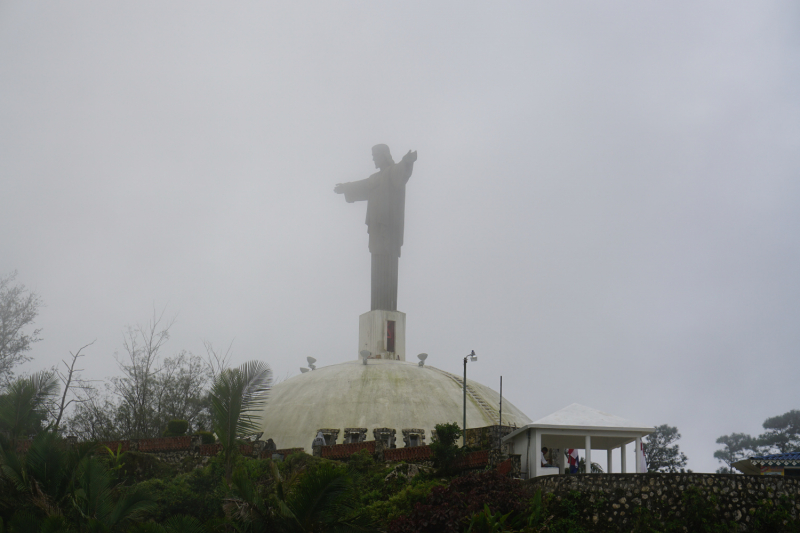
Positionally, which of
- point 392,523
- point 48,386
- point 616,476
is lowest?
point 392,523

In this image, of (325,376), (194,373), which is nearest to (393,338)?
(325,376)

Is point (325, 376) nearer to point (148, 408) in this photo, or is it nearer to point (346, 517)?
point (148, 408)

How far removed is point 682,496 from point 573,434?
3969 mm

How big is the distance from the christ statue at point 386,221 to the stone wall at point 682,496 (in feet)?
65.7

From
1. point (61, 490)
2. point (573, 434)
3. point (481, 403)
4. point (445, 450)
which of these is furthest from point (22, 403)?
point (481, 403)

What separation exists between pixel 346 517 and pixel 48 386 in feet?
33.9

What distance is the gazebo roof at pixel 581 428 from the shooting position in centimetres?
1931

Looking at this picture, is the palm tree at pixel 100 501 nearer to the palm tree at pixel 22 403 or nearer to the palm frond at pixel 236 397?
the palm frond at pixel 236 397

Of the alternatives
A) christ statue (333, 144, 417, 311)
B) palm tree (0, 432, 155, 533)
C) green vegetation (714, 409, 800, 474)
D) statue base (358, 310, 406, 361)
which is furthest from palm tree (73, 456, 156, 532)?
green vegetation (714, 409, 800, 474)

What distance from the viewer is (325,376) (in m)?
31.6

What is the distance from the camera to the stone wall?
15766 millimetres

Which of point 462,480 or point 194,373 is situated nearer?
point 462,480

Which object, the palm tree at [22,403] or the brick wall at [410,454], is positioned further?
the brick wall at [410,454]

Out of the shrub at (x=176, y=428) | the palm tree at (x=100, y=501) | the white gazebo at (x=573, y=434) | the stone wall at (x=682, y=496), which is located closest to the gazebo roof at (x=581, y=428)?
the white gazebo at (x=573, y=434)
